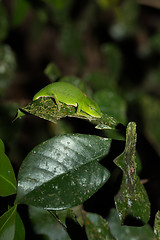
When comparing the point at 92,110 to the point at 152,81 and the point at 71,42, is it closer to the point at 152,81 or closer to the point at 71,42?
the point at 71,42

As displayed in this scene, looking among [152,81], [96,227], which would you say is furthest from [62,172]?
[152,81]

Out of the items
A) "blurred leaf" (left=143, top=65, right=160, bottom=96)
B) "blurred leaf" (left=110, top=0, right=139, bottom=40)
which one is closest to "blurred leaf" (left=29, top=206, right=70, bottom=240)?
"blurred leaf" (left=110, top=0, right=139, bottom=40)

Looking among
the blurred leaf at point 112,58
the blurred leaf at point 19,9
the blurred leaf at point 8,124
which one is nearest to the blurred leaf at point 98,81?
the blurred leaf at point 112,58

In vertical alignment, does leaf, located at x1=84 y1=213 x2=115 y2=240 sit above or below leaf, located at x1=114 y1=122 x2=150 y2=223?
below

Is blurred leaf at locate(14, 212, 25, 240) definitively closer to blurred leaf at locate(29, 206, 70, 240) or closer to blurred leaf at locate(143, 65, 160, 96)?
blurred leaf at locate(29, 206, 70, 240)

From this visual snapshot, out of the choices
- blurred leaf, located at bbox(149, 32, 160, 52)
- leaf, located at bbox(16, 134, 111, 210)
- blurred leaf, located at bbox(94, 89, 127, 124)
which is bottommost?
blurred leaf, located at bbox(94, 89, 127, 124)

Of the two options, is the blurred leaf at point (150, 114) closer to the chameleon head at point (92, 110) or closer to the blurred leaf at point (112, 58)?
the blurred leaf at point (112, 58)

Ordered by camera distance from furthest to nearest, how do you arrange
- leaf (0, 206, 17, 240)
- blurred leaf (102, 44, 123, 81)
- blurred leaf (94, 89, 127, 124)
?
1. blurred leaf (102, 44, 123, 81)
2. blurred leaf (94, 89, 127, 124)
3. leaf (0, 206, 17, 240)
